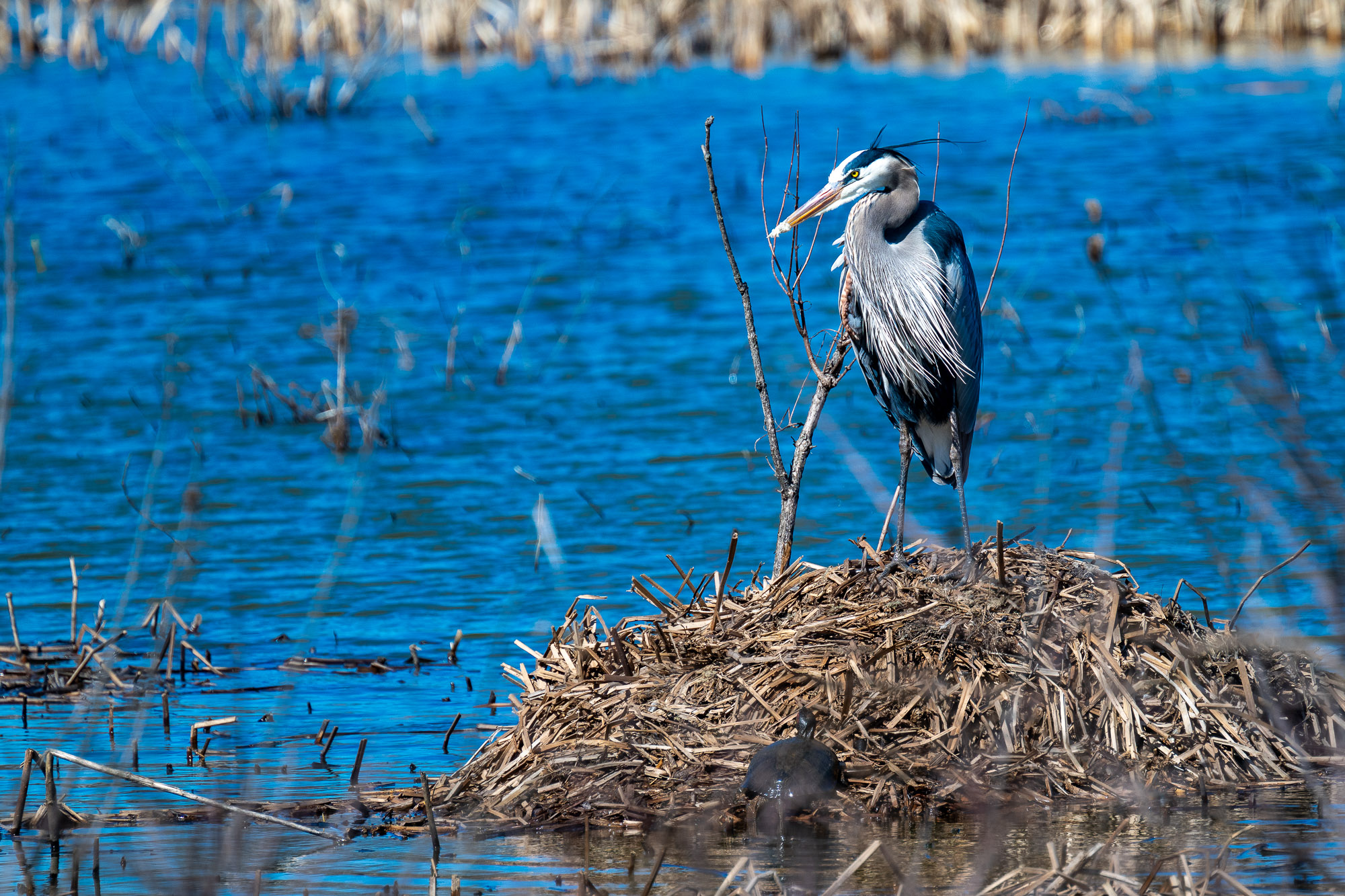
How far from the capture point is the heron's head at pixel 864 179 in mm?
6336

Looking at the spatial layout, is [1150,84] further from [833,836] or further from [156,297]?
[833,836]

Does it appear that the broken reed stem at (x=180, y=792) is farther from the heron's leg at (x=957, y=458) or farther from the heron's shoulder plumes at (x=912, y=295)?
the heron's shoulder plumes at (x=912, y=295)

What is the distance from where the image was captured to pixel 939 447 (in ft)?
22.4

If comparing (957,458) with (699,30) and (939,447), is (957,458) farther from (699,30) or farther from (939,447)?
(699,30)

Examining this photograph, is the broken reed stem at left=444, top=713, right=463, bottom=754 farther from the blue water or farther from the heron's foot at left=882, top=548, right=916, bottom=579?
the heron's foot at left=882, top=548, right=916, bottom=579

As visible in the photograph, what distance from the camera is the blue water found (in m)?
6.38

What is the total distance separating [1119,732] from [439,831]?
200 centimetres

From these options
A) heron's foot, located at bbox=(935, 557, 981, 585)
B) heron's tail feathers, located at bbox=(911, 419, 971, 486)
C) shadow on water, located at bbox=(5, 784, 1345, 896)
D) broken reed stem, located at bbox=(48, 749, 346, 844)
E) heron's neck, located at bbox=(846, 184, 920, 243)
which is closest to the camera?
broken reed stem, located at bbox=(48, 749, 346, 844)

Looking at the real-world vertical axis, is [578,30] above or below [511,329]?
above

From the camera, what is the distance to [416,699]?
6.69 metres

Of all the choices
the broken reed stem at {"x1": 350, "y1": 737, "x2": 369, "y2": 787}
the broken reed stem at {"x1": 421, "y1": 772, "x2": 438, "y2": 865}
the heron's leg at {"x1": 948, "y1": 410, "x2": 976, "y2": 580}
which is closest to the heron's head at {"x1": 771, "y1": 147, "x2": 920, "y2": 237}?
the heron's leg at {"x1": 948, "y1": 410, "x2": 976, "y2": 580}

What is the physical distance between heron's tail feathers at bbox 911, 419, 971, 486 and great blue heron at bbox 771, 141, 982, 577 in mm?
77

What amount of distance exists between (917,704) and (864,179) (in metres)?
2.01

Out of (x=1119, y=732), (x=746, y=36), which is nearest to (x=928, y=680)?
(x=1119, y=732)
